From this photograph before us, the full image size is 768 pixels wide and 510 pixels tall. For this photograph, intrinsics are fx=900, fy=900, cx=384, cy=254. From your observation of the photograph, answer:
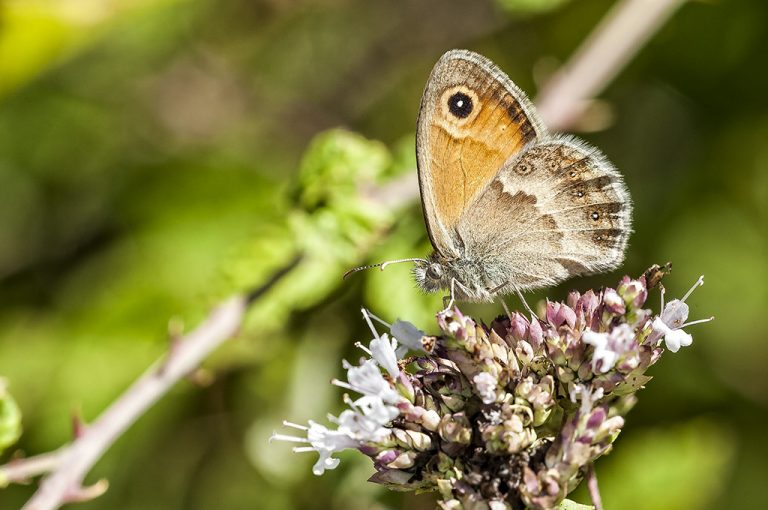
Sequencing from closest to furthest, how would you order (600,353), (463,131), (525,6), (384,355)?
(600,353), (384,355), (463,131), (525,6)

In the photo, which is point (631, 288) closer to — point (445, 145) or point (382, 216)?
point (445, 145)

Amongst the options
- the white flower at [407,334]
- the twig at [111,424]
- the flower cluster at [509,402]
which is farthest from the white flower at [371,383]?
the twig at [111,424]

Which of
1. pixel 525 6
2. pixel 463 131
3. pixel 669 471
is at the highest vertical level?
pixel 525 6

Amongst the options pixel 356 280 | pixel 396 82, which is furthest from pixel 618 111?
pixel 356 280

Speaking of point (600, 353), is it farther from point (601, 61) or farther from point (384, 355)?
point (601, 61)

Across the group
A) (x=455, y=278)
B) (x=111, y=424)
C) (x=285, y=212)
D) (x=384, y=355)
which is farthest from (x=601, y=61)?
(x=111, y=424)

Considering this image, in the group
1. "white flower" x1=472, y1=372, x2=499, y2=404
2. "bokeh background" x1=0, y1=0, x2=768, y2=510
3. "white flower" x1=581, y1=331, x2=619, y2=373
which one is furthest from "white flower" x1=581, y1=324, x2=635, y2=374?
"bokeh background" x1=0, y1=0, x2=768, y2=510

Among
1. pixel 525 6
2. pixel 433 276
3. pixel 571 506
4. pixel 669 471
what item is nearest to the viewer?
pixel 571 506

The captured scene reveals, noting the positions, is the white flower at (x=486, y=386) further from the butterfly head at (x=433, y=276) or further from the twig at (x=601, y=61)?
the twig at (x=601, y=61)
